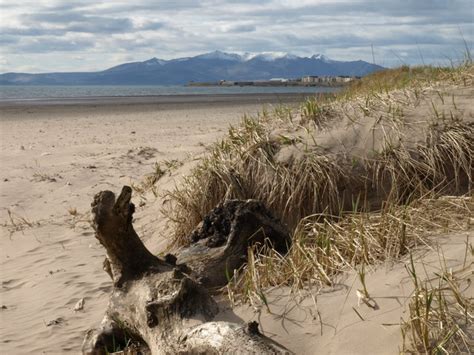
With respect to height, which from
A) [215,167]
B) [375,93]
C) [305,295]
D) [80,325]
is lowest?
[80,325]

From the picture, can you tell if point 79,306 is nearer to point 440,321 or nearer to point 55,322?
point 55,322

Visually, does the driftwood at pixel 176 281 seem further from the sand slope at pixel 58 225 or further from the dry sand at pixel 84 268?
the sand slope at pixel 58 225

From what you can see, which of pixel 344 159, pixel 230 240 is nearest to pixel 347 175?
pixel 344 159

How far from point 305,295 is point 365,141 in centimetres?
266

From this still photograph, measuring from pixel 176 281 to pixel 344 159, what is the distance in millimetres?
2719

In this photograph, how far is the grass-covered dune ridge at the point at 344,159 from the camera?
6.20 metres

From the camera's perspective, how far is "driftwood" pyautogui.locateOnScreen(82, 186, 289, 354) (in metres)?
3.65

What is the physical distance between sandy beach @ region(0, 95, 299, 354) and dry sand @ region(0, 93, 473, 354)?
0.04ft

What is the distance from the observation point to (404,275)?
157 inches

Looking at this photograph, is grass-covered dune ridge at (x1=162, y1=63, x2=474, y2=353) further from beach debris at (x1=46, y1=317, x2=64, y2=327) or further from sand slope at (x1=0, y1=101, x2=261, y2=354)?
beach debris at (x1=46, y1=317, x2=64, y2=327)

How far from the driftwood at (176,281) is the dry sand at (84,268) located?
331mm

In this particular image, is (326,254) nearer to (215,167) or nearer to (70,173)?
(215,167)

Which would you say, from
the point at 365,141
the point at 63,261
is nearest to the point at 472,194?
the point at 365,141

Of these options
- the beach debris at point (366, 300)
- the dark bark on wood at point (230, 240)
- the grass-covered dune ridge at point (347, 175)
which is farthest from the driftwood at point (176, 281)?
the beach debris at point (366, 300)
